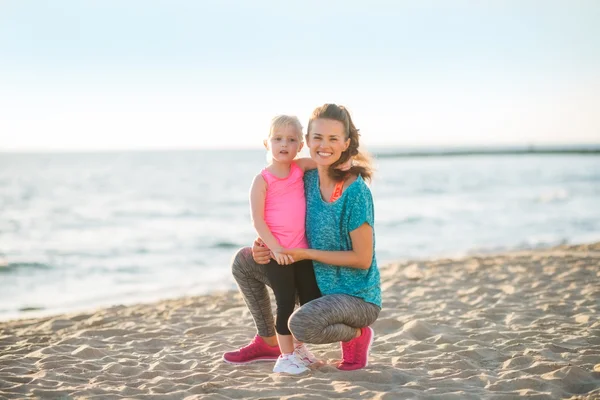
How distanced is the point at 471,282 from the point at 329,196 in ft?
12.7

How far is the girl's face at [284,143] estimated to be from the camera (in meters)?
3.81

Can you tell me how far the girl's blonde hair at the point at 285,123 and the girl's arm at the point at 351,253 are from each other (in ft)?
2.51

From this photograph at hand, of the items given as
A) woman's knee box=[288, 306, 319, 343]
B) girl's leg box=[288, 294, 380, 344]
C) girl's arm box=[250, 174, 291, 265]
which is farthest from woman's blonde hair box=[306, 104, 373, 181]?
woman's knee box=[288, 306, 319, 343]

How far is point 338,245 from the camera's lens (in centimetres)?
382

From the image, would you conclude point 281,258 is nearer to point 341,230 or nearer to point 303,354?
point 341,230

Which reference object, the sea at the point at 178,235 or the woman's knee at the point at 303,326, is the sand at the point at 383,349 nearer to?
the woman's knee at the point at 303,326

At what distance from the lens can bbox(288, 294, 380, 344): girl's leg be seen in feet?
11.9

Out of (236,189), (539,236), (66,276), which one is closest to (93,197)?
(236,189)

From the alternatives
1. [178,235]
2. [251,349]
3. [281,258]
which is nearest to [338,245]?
[281,258]

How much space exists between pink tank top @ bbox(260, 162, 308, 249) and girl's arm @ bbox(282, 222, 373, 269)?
180mm

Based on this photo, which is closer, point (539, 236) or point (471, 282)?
point (471, 282)

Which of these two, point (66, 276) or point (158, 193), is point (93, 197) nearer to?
point (158, 193)

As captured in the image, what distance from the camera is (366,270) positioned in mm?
3865

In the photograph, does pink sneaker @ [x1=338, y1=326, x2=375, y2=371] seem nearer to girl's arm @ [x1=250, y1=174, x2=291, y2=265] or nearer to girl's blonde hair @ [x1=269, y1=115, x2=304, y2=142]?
girl's arm @ [x1=250, y1=174, x2=291, y2=265]
